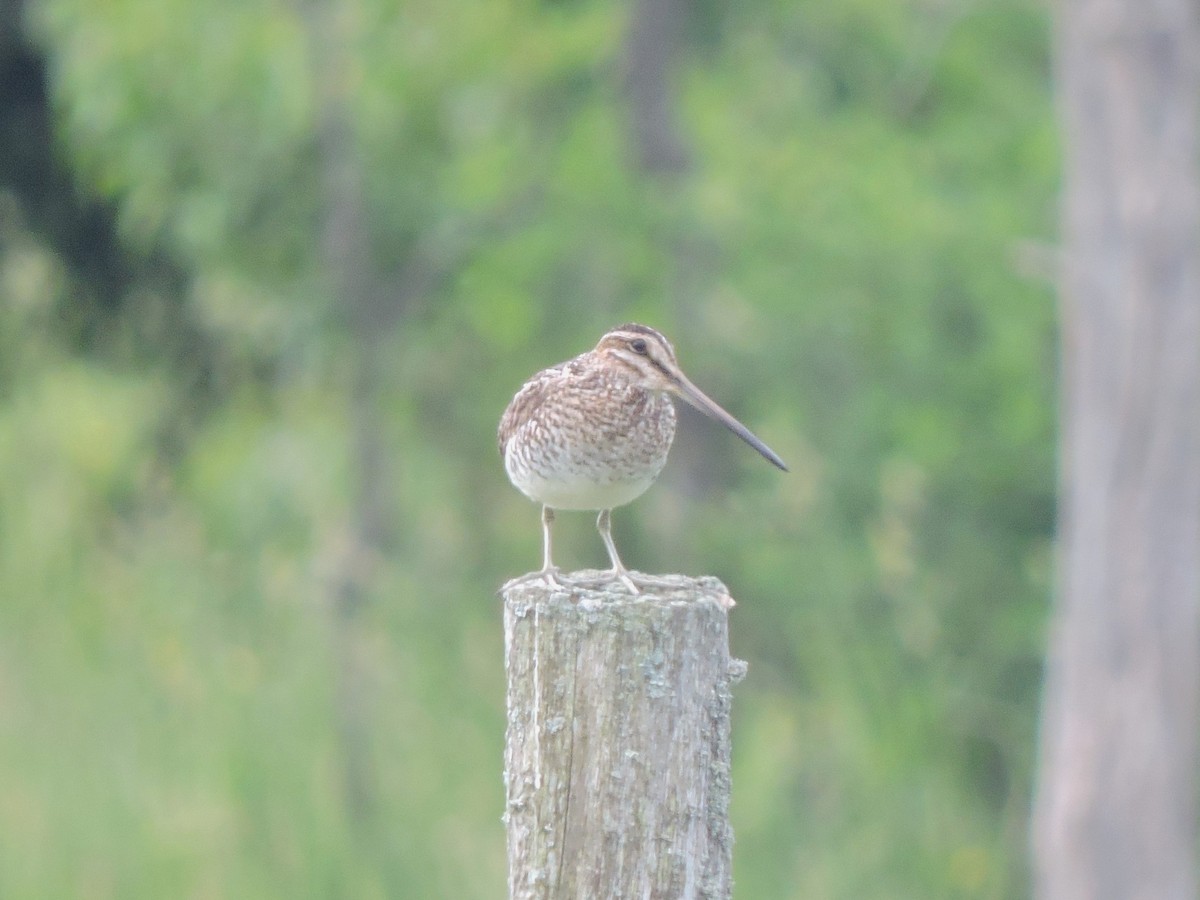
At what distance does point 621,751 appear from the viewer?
3090 mm

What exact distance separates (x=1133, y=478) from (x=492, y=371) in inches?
194

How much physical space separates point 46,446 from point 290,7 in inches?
122

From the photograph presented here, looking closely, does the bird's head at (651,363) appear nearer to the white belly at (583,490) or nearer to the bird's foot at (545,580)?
the white belly at (583,490)

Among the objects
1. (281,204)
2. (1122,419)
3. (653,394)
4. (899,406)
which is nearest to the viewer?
(653,394)

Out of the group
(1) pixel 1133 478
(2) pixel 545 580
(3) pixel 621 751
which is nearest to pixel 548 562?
(2) pixel 545 580

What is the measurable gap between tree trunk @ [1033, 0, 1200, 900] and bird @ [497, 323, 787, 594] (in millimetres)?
4857

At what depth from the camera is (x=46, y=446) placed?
1134 centimetres

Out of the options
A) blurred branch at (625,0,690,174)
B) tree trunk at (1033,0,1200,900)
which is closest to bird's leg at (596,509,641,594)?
tree trunk at (1033,0,1200,900)

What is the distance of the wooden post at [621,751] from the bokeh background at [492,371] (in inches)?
185

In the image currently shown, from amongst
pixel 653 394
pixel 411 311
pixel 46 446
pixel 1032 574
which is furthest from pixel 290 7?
pixel 653 394

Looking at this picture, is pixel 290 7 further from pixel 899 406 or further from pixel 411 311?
pixel 899 406

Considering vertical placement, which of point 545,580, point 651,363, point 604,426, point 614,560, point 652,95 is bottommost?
point 545,580

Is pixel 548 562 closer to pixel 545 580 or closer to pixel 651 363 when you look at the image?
pixel 651 363

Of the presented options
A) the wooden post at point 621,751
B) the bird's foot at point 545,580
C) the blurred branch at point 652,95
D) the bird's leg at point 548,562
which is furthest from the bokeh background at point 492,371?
the wooden post at point 621,751
